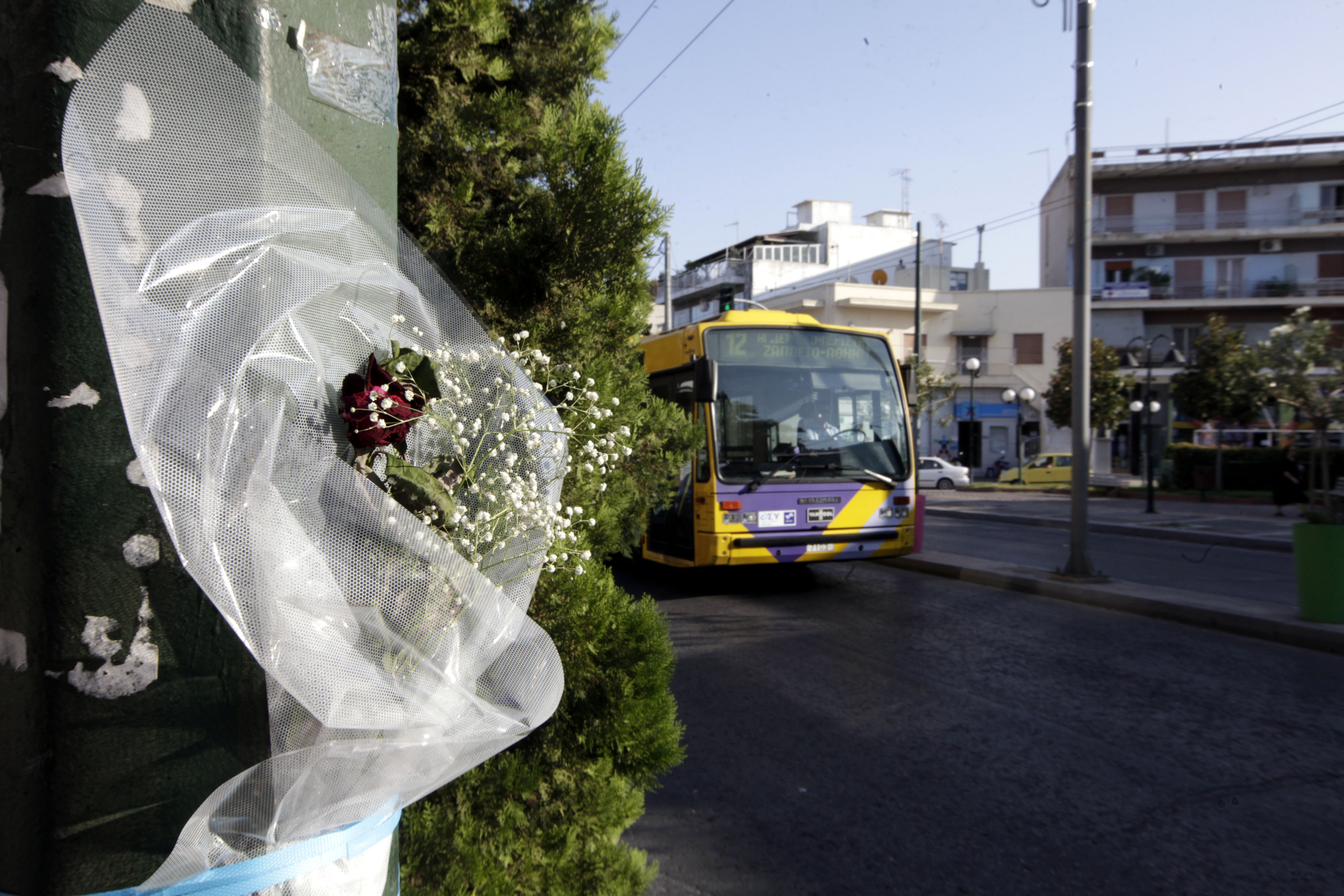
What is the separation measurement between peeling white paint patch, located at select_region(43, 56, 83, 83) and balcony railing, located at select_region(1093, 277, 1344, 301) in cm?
4781

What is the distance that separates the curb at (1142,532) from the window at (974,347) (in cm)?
2725

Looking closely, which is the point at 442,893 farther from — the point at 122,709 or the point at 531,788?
the point at 122,709

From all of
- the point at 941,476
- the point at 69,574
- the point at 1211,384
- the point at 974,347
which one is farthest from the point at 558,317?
the point at 974,347

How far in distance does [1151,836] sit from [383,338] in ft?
12.1

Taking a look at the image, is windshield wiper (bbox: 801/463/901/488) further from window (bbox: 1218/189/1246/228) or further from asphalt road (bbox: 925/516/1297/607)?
window (bbox: 1218/189/1246/228)

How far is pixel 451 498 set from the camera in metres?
1.45

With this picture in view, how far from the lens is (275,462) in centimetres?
121

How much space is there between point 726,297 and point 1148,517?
1134 cm

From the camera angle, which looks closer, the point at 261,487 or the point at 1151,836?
the point at 261,487

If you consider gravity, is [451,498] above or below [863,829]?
above

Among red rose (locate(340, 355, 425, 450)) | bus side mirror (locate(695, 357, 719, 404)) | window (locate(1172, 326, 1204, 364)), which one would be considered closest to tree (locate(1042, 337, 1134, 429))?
window (locate(1172, 326, 1204, 364))

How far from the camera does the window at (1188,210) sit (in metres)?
43.8

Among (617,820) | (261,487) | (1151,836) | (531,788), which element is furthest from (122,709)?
(1151,836)

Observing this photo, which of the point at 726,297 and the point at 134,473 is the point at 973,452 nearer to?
the point at 726,297
